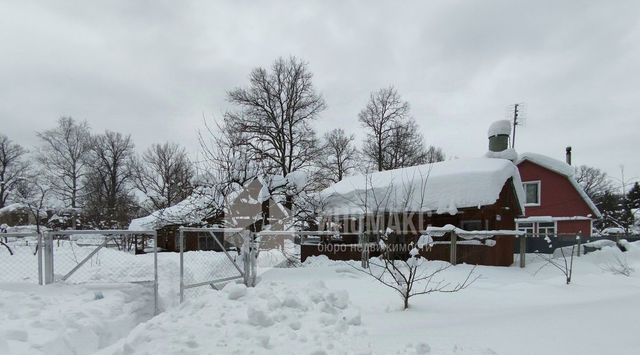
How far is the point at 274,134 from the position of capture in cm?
2519

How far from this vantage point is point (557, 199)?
2270 centimetres

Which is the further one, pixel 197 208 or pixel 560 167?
pixel 560 167

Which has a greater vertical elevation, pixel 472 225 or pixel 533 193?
pixel 533 193

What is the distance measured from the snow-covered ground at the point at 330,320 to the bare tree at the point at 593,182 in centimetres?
4184

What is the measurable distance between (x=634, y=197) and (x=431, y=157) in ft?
63.4

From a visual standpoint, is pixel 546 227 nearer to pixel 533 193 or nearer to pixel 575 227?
pixel 575 227

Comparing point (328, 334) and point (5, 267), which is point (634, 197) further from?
point (5, 267)

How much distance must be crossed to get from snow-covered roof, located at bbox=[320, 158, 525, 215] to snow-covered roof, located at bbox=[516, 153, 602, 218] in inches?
405

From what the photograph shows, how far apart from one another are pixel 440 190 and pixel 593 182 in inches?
1632

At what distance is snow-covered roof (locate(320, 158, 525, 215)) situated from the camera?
1198cm

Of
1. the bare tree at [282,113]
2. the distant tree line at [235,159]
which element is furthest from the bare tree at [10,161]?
the bare tree at [282,113]

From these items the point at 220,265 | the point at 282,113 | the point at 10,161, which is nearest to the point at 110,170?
the point at 10,161

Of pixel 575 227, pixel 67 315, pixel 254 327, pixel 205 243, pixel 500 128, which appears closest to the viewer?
pixel 254 327

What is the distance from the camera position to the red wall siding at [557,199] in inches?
888
